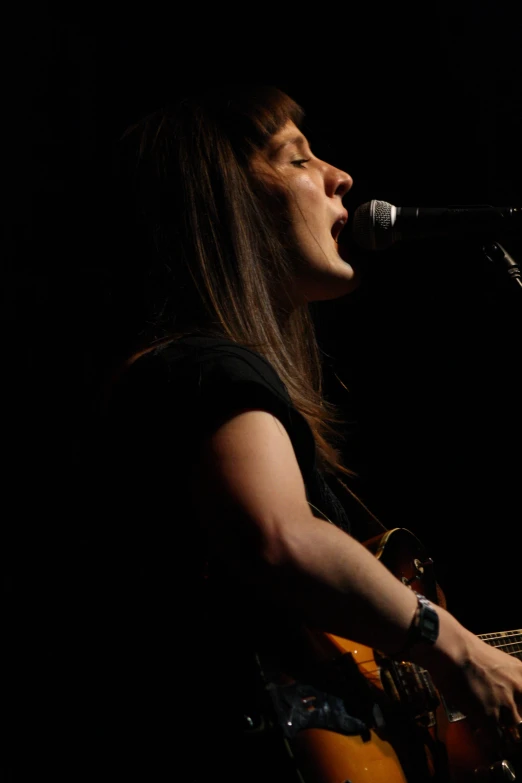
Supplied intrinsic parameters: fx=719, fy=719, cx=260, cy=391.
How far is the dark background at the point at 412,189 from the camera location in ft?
6.92

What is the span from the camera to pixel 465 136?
8.40 feet

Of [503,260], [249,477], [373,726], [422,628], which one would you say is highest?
→ [503,260]

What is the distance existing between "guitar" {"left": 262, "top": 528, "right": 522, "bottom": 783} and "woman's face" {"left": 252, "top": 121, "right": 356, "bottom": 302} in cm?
83

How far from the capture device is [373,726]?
1.09 metres

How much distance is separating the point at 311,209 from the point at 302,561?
939 millimetres

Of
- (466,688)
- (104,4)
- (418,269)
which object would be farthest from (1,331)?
(418,269)

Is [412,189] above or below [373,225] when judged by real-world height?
above

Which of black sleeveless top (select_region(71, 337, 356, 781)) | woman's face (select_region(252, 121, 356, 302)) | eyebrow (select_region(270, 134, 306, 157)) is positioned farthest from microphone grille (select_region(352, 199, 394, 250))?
black sleeveless top (select_region(71, 337, 356, 781))

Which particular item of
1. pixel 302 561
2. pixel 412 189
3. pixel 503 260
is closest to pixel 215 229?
pixel 503 260

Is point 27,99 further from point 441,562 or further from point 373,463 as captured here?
point 441,562

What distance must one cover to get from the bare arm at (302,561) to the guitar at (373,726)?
0.09 metres

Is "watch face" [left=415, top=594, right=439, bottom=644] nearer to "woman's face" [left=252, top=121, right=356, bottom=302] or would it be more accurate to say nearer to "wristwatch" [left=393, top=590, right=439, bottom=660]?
"wristwatch" [left=393, top=590, right=439, bottom=660]

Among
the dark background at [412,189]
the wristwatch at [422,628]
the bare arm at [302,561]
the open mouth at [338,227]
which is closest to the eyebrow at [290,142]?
the open mouth at [338,227]

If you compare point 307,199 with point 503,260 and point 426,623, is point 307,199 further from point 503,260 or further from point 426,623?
point 426,623
